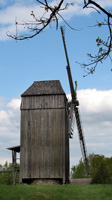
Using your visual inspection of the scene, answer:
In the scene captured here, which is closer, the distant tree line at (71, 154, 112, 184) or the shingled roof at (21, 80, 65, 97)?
the distant tree line at (71, 154, 112, 184)

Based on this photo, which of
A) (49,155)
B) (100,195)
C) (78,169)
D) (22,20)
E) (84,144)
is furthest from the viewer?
(78,169)

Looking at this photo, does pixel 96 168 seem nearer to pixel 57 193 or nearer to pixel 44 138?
pixel 44 138

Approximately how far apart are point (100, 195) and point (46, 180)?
30.1ft

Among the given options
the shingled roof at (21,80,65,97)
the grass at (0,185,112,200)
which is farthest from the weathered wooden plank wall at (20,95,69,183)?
the grass at (0,185,112,200)

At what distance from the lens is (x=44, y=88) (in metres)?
29.7

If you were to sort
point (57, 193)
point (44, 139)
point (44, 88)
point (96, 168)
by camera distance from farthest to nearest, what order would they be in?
point (96, 168) → point (44, 88) → point (44, 139) → point (57, 193)

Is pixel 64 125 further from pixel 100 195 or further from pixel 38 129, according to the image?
pixel 100 195

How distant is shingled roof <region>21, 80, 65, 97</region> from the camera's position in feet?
95.7

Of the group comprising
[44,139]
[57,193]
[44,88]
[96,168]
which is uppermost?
[44,88]

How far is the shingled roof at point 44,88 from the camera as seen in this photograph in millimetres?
29156

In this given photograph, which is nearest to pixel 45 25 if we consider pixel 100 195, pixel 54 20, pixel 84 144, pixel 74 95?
pixel 54 20

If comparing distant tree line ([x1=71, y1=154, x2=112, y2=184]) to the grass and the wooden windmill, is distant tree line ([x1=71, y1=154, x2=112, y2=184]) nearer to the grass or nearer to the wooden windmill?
the wooden windmill

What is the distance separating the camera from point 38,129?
28188mm

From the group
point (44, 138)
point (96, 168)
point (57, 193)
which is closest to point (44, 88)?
point (44, 138)
